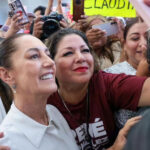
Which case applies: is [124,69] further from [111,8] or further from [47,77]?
[111,8]

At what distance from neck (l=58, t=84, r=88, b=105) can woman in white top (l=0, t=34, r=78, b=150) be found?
0.60ft

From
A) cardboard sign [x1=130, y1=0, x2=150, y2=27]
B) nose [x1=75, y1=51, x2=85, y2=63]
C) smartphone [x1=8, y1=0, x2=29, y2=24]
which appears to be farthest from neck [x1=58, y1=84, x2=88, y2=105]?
smartphone [x1=8, y1=0, x2=29, y2=24]

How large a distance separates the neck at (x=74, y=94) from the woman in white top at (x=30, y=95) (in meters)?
0.18

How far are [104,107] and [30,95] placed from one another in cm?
37

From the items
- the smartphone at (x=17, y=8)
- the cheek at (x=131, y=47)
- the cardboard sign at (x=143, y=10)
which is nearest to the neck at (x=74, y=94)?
the cheek at (x=131, y=47)

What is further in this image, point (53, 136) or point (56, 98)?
point (56, 98)

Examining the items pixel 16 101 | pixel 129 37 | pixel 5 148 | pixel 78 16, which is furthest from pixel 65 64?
pixel 78 16

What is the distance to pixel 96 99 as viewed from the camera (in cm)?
121

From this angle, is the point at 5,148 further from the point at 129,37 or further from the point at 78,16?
the point at 78,16

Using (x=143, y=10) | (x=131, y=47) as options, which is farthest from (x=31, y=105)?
(x=131, y=47)

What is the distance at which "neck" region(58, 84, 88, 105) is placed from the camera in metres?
1.26

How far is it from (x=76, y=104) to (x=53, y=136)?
0.26 meters

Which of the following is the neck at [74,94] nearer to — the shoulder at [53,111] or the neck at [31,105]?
the shoulder at [53,111]

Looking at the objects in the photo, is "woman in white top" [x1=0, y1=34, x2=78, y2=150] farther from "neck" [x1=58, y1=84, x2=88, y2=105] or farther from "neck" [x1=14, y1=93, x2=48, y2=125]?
"neck" [x1=58, y1=84, x2=88, y2=105]
